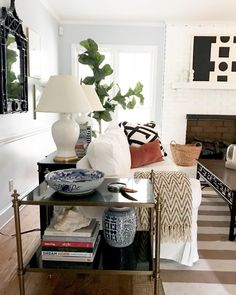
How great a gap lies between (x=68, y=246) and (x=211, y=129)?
13.1ft

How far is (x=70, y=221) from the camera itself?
1.57 m

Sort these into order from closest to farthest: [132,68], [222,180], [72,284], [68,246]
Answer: [68,246], [72,284], [222,180], [132,68]

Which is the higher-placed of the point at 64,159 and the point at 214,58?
the point at 214,58

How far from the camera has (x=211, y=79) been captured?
4785 mm

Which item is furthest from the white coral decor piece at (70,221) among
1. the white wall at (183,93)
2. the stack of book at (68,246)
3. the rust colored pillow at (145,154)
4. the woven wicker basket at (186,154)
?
the white wall at (183,93)

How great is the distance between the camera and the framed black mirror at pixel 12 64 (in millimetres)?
2502

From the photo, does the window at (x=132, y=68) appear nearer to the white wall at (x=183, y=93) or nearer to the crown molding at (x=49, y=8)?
the white wall at (x=183, y=93)

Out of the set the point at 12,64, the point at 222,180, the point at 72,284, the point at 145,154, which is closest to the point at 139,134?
the point at 145,154

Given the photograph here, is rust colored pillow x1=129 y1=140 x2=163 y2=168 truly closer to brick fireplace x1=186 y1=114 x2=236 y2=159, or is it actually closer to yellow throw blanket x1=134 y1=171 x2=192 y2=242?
yellow throw blanket x1=134 y1=171 x2=192 y2=242

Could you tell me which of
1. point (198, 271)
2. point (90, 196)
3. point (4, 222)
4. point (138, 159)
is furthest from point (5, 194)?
point (198, 271)

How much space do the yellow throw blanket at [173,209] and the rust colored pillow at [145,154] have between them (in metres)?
1.06

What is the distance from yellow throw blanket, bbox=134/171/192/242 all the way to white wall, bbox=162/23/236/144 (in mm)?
3212

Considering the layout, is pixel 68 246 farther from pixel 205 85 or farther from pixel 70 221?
pixel 205 85

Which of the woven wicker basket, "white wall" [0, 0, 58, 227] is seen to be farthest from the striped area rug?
"white wall" [0, 0, 58, 227]
